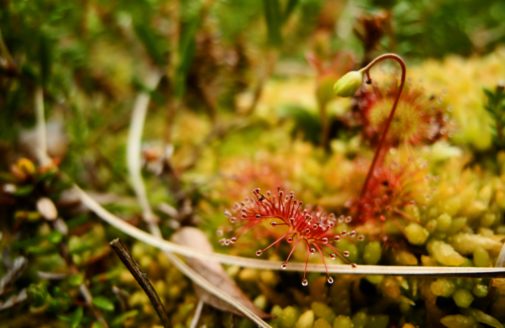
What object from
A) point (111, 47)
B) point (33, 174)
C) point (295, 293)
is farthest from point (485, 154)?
point (111, 47)

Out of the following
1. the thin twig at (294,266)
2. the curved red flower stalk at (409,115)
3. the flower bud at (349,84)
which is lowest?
the thin twig at (294,266)

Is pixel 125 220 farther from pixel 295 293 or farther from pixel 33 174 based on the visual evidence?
pixel 295 293

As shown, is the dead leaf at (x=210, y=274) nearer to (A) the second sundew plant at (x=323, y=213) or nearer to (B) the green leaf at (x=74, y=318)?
(A) the second sundew plant at (x=323, y=213)

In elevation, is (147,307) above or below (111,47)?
below

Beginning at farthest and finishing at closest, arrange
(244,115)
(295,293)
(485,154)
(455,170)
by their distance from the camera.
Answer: (244,115)
(485,154)
(455,170)
(295,293)

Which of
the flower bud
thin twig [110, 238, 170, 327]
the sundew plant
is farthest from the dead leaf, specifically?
the flower bud

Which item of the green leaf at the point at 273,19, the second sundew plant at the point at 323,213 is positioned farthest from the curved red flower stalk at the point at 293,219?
the green leaf at the point at 273,19

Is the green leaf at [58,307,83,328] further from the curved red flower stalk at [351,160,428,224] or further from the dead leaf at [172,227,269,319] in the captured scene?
the curved red flower stalk at [351,160,428,224]

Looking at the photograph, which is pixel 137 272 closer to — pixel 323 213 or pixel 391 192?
pixel 323 213
